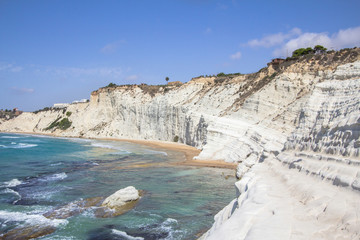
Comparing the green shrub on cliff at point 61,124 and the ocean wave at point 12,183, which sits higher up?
the green shrub on cliff at point 61,124

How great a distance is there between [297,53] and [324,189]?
4985 centimetres

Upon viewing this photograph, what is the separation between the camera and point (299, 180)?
7172 millimetres

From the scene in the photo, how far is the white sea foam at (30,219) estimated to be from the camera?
424 inches

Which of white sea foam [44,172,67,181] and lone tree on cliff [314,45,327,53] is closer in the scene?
white sea foam [44,172,67,181]

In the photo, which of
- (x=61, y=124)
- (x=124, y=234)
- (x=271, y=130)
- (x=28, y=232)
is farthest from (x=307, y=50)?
(x=61, y=124)

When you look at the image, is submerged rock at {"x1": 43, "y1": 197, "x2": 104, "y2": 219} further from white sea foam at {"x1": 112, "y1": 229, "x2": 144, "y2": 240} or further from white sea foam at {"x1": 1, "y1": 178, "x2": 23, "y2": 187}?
white sea foam at {"x1": 1, "y1": 178, "x2": 23, "y2": 187}

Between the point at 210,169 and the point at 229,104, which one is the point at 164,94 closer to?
the point at 229,104

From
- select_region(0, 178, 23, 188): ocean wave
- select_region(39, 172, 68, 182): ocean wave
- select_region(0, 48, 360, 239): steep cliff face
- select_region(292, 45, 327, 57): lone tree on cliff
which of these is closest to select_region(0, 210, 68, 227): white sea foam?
select_region(0, 178, 23, 188): ocean wave

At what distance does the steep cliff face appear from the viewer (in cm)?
528

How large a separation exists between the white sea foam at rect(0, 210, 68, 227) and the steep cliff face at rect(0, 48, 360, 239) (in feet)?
21.6

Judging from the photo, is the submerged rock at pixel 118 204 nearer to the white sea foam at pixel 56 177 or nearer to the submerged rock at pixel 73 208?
the submerged rock at pixel 73 208

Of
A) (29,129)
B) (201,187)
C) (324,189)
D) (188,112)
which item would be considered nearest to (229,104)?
(188,112)

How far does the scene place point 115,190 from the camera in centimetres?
1556

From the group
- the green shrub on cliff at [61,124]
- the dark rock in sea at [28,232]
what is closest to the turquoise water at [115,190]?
the dark rock in sea at [28,232]
